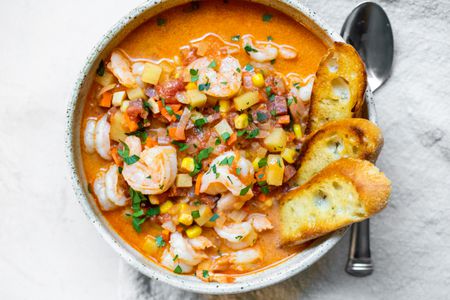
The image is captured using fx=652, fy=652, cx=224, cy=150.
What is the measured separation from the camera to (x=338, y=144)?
129 inches

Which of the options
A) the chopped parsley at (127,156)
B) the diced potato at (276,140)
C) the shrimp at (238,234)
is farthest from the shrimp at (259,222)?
the chopped parsley at (127,156)

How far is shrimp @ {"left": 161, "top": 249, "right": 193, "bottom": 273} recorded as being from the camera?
133 inches

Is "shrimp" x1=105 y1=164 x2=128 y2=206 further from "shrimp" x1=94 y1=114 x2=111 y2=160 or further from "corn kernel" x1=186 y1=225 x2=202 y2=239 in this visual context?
"corn kernel" x1=186 y1=225 x2=202 y2=239

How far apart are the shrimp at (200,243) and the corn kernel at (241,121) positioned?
1.98ft

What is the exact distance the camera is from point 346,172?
3102mm

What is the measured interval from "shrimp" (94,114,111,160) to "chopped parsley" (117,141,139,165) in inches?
3.4

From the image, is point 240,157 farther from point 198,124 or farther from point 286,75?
point 286,75

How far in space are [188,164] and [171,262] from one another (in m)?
0.52

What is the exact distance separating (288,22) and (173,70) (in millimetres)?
669

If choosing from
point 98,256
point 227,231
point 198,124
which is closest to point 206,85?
point 198,124

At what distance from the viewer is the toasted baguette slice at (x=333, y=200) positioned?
302 cm

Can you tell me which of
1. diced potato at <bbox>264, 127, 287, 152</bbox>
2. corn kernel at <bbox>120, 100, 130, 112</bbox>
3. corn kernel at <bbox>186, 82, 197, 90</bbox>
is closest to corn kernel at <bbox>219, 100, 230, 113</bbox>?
corn kernel at <bbox>186, 82, 197, 90</bbox>

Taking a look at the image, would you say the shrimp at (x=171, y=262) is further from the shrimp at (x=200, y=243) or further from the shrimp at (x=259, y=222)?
the shrimp at (x=259, y=222)

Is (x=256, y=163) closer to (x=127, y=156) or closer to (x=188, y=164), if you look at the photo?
(x=188, y=164)
